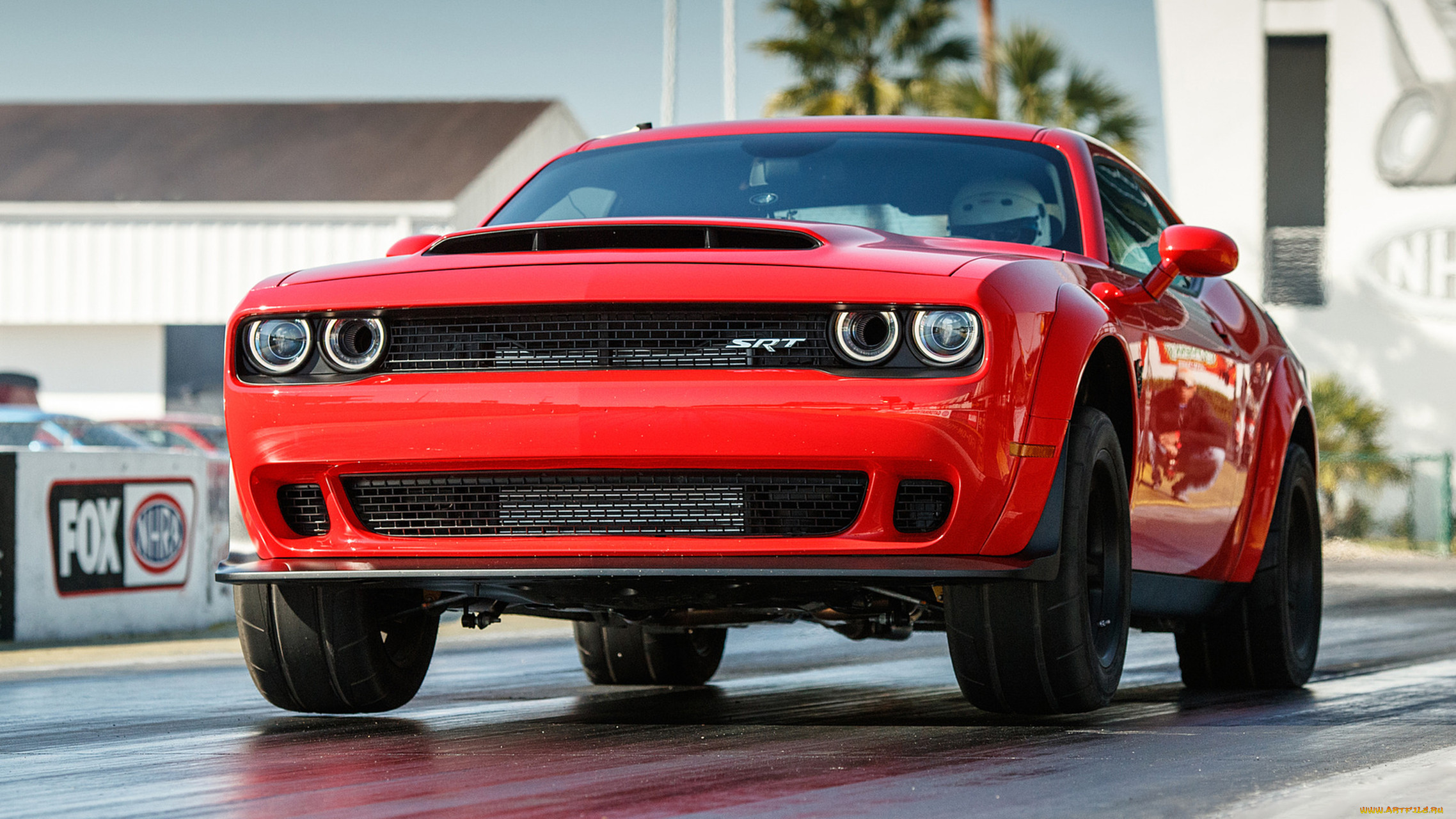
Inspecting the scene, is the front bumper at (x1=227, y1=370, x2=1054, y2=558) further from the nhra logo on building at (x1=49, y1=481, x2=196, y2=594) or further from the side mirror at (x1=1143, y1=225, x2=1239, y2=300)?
the nhra logo on building at (x1=49, y1=481, x2=196, y2=594)

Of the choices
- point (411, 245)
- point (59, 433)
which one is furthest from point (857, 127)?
point (59, 433)

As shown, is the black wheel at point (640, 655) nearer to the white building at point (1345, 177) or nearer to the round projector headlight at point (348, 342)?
the round projector headlight at point (348, 342)

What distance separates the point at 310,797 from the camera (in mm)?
4062

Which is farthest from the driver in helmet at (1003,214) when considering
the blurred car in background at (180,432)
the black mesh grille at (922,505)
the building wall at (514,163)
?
the building wall at (514,163)

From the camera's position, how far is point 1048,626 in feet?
16.1

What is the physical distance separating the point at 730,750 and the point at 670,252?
1.15 metres

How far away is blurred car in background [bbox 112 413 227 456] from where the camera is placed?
925 inches

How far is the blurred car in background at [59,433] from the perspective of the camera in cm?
2056

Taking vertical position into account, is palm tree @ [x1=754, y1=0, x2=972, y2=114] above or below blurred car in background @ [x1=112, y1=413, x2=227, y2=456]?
above

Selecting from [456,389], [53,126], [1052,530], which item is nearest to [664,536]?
[456,389]

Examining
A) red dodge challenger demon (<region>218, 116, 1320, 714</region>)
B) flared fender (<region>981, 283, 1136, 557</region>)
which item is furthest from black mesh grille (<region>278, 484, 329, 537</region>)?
flared fender (<region>981, 283, 1136, 557</region>)

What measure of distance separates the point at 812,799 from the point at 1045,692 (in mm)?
1274

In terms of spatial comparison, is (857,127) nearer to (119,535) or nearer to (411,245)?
(411,245)

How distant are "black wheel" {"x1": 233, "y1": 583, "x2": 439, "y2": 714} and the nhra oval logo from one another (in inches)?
259
